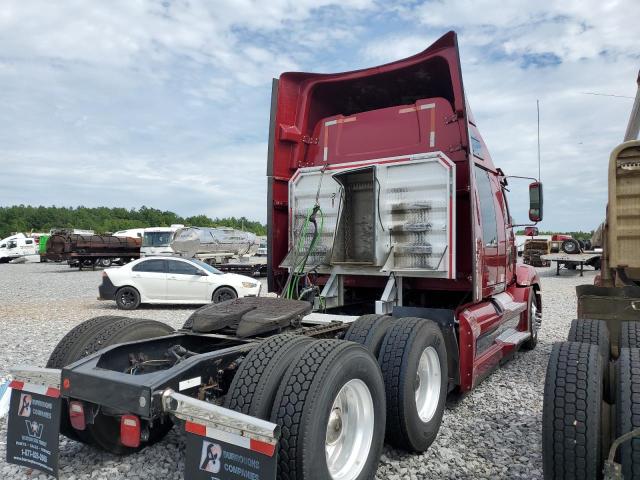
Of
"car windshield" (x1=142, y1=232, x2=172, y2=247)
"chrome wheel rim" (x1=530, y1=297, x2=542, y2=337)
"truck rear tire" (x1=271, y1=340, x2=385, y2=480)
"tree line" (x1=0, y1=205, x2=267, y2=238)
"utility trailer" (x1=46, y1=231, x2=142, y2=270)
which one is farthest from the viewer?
"tree line" (x1=0, y1=205, x2=267, y2=238)

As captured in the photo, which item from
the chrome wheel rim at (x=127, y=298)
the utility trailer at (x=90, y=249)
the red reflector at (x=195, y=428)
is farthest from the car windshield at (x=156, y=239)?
the red reflector at (x=195, y=428)

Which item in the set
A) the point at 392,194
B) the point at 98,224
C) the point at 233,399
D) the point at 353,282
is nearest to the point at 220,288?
the point at 353,282

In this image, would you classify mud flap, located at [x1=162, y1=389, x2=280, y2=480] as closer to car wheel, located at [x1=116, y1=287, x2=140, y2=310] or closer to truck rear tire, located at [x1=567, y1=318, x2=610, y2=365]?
truck rear tire, located at [x1=567, y1=318, x2=610, y2=365]

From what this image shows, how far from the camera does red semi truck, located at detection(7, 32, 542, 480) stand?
261 cm

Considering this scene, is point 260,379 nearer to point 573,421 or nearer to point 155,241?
point 573,421

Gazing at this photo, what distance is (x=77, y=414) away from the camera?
291cm

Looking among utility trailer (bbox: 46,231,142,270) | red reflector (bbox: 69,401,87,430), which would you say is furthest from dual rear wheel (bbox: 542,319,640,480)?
utility trailer (bbox: 46,231,142,270)

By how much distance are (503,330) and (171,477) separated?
4.09m

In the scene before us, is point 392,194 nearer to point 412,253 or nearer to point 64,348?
point 412,253

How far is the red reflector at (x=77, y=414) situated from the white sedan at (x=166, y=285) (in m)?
10.2

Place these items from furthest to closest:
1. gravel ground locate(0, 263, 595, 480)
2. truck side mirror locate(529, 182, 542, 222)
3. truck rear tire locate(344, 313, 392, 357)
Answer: truck side mirror locate(529, 182, 542, 222) → truck rear tire locate(344, 313, 392, 357) → gravel ground locate(0, 263, 595, 480)

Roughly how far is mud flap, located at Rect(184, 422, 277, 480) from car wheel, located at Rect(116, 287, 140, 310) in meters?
11.5

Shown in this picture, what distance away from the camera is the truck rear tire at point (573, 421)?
258 centimetres

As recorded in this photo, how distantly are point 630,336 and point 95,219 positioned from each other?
105656 mm
